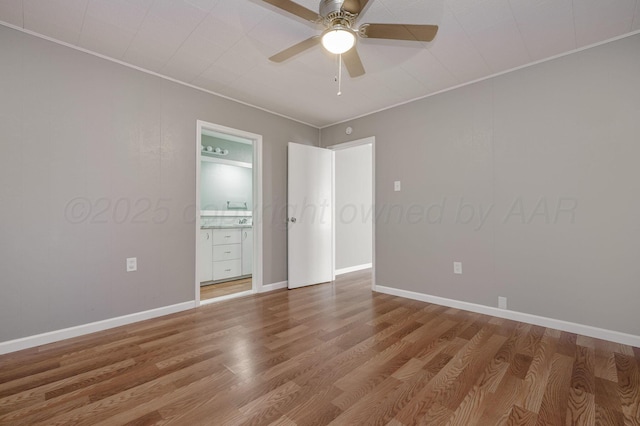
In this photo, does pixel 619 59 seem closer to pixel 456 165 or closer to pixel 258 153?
pixel 456 165

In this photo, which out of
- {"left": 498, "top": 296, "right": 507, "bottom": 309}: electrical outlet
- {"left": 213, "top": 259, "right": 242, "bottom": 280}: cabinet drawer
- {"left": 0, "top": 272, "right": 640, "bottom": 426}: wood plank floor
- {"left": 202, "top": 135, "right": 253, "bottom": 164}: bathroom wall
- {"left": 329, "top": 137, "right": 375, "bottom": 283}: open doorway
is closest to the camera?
{"left": 0, "top": 272, "right": 640, "bottom": 426}: wood plank floor

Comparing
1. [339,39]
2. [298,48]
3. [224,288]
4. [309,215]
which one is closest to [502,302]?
[309,215]

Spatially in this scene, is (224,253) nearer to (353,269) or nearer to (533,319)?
(353,269)

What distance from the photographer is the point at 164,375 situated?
187 cm

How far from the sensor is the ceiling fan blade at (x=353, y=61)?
6.57ft

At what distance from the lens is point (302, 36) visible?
2.33m

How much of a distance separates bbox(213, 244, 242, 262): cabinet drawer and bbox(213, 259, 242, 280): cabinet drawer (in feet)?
0.20

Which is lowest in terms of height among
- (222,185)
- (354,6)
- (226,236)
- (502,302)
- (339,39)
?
(502,302)

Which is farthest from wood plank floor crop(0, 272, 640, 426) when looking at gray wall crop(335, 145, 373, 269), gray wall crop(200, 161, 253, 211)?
gray wall crop(200, 161, 253, 211)

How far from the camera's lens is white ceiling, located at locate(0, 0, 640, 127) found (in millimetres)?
2002

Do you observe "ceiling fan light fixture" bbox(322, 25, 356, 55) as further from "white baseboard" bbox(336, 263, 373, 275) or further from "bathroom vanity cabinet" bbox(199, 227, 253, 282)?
"white baseboard" bbox(336, 263, 373, 275)

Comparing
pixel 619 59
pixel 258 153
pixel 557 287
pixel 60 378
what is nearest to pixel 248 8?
pixel 258 153

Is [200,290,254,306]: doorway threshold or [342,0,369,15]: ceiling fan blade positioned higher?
[342,0,369,15]: ceiling fan blade

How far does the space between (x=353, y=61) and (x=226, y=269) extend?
11.6 feet
